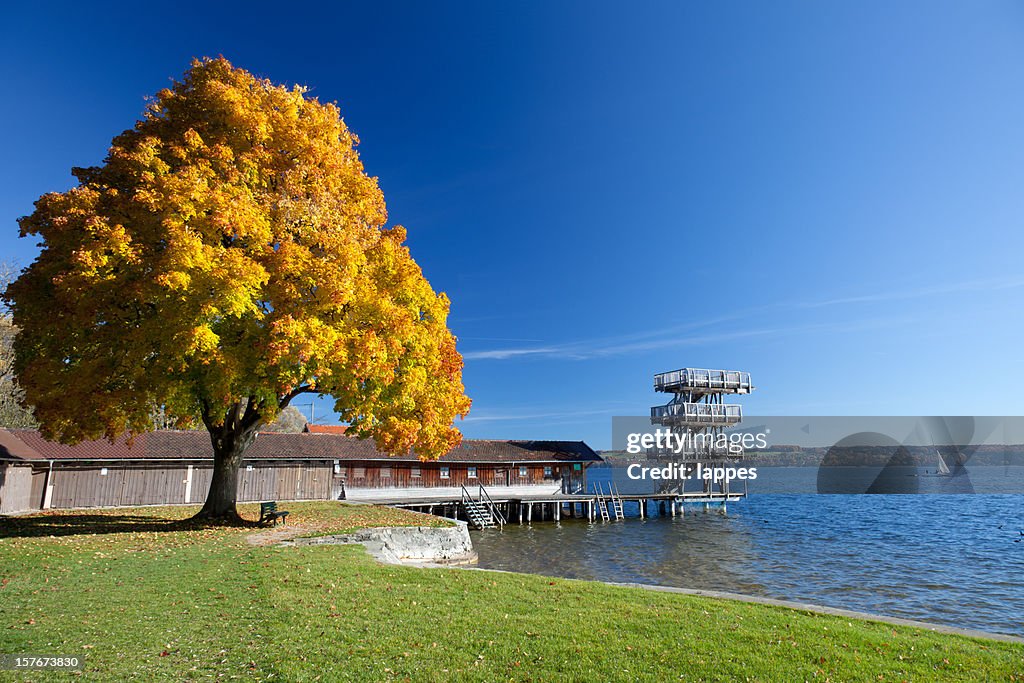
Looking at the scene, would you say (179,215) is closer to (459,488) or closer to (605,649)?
(605,649)

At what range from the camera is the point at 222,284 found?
16.1 meters

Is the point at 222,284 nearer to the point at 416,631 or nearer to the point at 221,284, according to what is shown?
the point at 221,284

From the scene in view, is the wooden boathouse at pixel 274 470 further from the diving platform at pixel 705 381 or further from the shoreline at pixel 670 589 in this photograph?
the diving platform at pixel 705 381

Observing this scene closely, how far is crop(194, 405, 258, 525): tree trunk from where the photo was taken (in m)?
21.6

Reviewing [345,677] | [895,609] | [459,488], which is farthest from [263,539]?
[459,488]

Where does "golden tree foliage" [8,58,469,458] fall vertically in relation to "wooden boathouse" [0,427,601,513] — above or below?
above

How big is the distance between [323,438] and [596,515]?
2412 cm

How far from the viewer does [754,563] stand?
90.4ft

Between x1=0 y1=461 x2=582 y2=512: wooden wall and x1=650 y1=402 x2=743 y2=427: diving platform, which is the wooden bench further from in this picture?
x1=650 y1=402 x2=743 y2=427: diving platform

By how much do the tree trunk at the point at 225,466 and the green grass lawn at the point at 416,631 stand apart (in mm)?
7647

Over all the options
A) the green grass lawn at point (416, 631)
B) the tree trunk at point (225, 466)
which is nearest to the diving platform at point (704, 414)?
the tree trunk at point (225, 466)

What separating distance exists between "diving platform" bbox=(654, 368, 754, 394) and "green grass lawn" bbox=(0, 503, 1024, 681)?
44.1 meters

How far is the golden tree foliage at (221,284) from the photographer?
1652 cm

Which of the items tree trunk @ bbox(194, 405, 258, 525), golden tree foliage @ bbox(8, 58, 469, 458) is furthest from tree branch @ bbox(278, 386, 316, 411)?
tree trunk @ bbox(194, 405, 258, 525)
